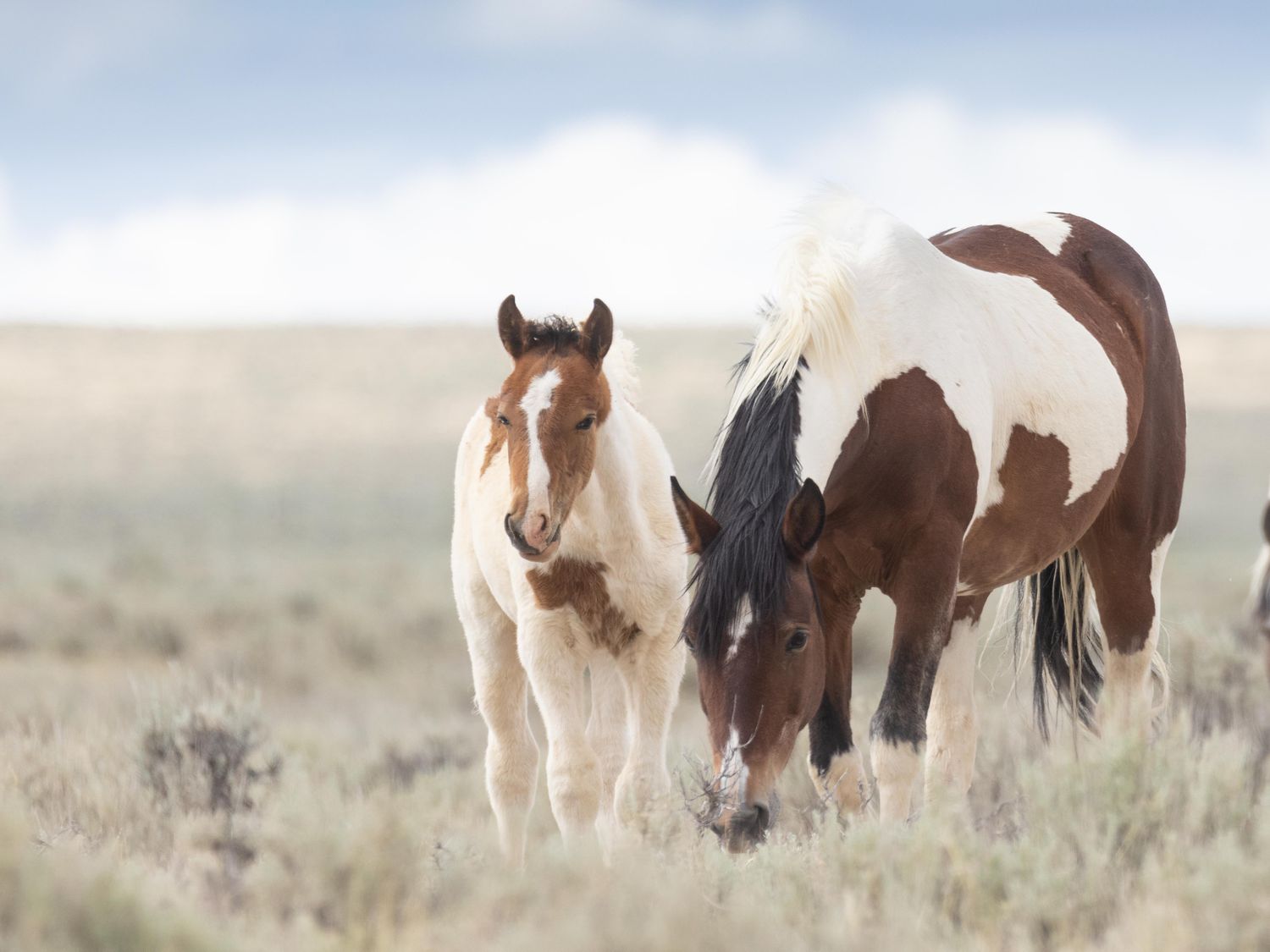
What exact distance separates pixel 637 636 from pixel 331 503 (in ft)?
111

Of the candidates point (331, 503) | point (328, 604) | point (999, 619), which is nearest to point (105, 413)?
point (331, 503)

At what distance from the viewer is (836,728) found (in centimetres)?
455

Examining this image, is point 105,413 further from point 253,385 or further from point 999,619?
point 999,619

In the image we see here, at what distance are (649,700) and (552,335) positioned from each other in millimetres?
1295

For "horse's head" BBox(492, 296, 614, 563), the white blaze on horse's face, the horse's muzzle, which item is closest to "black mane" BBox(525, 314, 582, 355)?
"horse's head" BBox(492, 296, 614, 563)

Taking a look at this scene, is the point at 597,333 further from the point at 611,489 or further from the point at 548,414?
the point at 611,489

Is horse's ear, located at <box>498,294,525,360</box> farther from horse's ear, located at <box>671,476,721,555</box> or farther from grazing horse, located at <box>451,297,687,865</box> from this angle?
horse's ear, located at <box>671,476,721,555</box>

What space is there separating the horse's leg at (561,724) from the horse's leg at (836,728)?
76 cm

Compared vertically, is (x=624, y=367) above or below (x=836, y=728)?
above

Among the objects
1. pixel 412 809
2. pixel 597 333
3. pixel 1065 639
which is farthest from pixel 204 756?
pixel 1065 639

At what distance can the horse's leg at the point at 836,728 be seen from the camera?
450cm

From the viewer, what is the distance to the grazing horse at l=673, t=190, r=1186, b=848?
3.71m

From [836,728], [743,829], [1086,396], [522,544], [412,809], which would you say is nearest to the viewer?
[743,829]

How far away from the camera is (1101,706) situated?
565cm
